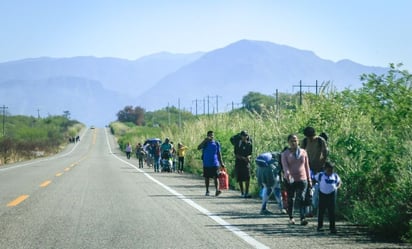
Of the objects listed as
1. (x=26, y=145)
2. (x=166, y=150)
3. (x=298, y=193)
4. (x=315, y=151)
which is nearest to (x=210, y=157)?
(x=315, y=151)

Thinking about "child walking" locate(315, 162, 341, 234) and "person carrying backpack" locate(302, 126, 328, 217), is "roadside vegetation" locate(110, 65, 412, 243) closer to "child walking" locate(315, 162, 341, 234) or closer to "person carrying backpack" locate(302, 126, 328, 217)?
"child walking" locate(315, 162, 341, 234)

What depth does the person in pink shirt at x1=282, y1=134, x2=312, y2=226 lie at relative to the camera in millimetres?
12523

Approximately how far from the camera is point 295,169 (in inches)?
496

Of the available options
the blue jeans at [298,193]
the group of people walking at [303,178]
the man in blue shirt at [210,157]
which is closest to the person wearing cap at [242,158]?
the man in blue shirt at [210,157]

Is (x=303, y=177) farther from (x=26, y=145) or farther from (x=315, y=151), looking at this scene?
(x=26, y=145)

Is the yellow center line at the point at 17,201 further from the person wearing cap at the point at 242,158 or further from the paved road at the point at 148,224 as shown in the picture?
the person wearing cap at the point at 242,158

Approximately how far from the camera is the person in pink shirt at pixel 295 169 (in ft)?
41.1

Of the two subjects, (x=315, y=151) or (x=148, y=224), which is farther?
(x=315, y=151)

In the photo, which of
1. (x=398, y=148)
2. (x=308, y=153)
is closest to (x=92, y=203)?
(x=308, y=153)

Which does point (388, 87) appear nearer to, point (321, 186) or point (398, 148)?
point (398, 148)

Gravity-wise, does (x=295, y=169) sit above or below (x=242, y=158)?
below

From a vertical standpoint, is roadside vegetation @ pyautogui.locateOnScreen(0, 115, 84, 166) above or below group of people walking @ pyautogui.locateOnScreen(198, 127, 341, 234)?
above

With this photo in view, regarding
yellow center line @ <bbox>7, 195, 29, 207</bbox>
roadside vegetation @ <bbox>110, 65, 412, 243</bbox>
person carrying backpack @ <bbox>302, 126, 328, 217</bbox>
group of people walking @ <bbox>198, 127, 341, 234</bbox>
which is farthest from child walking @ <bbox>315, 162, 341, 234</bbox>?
yellow center line @ <bbox>7, 195, 29, 207</bbox>

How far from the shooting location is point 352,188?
14.3 m
